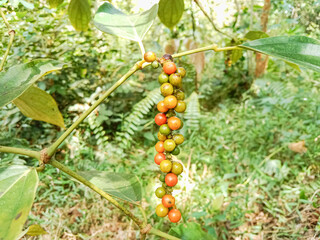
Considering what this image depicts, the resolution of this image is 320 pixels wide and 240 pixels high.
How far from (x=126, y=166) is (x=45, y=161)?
0.97 meters

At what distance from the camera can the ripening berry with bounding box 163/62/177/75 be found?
1.41 ft

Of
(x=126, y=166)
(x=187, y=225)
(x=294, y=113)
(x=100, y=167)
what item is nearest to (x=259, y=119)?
(x=294, y=113)

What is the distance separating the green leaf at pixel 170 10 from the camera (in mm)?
806

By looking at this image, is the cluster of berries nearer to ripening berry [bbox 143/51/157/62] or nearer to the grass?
ripening berry [bbox 143/51/157/62]

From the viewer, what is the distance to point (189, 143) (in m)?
1.52

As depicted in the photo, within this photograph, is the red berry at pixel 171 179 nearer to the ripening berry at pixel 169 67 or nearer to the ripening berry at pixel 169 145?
the ripening berry at pixel 169 145

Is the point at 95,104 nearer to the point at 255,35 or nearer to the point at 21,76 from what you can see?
the point at 21,76

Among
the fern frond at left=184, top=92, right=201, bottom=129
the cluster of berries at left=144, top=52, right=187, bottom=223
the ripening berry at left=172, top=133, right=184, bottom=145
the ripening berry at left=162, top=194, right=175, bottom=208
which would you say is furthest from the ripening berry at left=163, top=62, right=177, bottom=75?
the fern frond at left=184, top=92, right=201, bottom=129

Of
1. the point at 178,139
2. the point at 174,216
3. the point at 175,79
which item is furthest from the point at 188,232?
the point at 175,79

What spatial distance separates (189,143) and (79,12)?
0.93 meters

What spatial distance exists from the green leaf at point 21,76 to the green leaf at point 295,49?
0.36 m

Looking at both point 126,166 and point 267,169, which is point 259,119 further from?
point 126,166

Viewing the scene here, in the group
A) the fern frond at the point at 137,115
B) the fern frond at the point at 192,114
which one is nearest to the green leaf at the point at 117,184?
the fern frond at the point at 137,115

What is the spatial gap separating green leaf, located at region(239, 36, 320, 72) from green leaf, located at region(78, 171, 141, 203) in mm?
401
